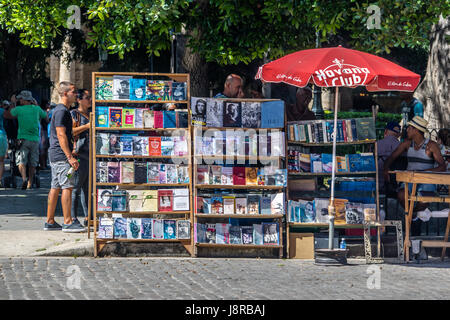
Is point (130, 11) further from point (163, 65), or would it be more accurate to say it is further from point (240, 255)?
point (163, 65)

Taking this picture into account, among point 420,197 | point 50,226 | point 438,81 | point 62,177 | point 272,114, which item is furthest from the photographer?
point 438,81

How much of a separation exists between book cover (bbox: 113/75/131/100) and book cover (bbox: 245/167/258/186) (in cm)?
179

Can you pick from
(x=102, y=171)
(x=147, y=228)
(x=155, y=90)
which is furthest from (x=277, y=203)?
(x=102, y=171)

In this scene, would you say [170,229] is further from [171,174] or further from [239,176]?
[239,176]

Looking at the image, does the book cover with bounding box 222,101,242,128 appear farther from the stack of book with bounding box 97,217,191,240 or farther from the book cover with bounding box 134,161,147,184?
the stack of book with bounding box 97,217,191,240

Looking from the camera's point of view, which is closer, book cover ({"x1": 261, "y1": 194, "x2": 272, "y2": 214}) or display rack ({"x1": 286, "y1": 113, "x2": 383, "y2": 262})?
display rack ({"x1": 286, "y1": 113, "x2": 383, "y2": 262})

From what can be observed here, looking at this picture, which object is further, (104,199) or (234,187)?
(234,187)

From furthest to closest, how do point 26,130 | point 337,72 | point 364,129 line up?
point 26,130, point 364,129, point 337,72

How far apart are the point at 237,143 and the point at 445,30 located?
30.8ft

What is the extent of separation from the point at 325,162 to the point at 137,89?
2597 mm

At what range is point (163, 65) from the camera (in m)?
23.1

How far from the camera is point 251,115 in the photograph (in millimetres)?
10883

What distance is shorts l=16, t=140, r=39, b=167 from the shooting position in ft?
57.6

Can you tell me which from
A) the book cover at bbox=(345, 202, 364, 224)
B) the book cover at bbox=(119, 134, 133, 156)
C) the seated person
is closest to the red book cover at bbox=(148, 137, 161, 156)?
the book cover at bbox=(119, 134, 133, 156)
